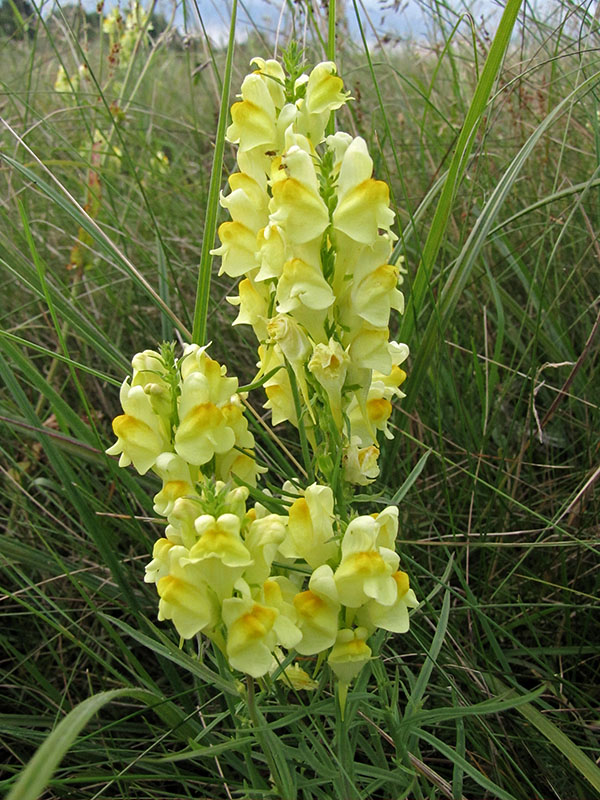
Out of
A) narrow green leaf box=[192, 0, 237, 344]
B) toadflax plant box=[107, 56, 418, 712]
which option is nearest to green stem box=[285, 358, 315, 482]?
toadflax plant box=[107, 56, 418, 712]

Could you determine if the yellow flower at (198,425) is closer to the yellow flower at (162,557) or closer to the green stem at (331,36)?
the yellow flower at (162,557)

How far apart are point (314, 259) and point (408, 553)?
756mm

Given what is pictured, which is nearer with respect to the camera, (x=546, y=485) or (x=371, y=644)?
(x=371, y=644)

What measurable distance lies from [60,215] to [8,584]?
150 cm

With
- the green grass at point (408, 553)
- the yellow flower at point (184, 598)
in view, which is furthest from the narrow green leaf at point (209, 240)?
the yellow flower at point (184, 598)

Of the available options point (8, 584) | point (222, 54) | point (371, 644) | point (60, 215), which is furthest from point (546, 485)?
point (222, 54)

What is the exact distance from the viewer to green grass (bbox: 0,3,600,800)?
38.5 inches

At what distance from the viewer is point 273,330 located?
2.76ft

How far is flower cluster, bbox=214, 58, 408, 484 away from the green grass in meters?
0.14

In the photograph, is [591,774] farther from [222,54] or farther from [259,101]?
[222,54]

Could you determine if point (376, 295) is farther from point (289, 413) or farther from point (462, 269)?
point (462, 269)

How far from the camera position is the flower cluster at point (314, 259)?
80 cm

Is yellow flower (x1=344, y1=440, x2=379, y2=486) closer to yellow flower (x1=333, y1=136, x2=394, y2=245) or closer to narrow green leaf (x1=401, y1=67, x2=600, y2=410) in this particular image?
yellow flower (x1=333, y1=136, x2=394, y2=245)

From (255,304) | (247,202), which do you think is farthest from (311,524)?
(247,202)
